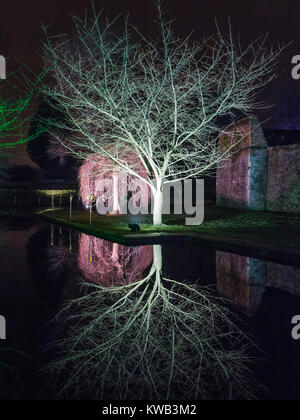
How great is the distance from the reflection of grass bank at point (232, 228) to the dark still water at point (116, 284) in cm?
188

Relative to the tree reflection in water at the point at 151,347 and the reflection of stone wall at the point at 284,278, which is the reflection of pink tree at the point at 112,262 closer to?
the tree reflection in water at the point at 151,347

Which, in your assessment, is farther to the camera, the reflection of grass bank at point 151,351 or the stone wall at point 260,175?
the stone wall at point 260,175

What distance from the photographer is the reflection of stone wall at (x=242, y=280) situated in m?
7.21

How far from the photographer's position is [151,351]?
4.96m

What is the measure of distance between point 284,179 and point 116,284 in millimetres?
21368

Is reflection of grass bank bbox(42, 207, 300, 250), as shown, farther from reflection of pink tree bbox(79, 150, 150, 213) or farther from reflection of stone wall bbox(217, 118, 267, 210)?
reflection of pink tree bbox(79, 150, 150, 213)

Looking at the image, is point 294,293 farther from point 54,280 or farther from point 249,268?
point 54,280

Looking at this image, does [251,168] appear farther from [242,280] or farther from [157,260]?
[242,280]

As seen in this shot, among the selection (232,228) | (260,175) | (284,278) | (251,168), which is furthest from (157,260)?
(260,175)

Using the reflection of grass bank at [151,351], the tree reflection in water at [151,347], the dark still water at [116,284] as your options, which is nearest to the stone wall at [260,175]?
the dark still water at [116,284]

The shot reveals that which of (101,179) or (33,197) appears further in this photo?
(33,197)
